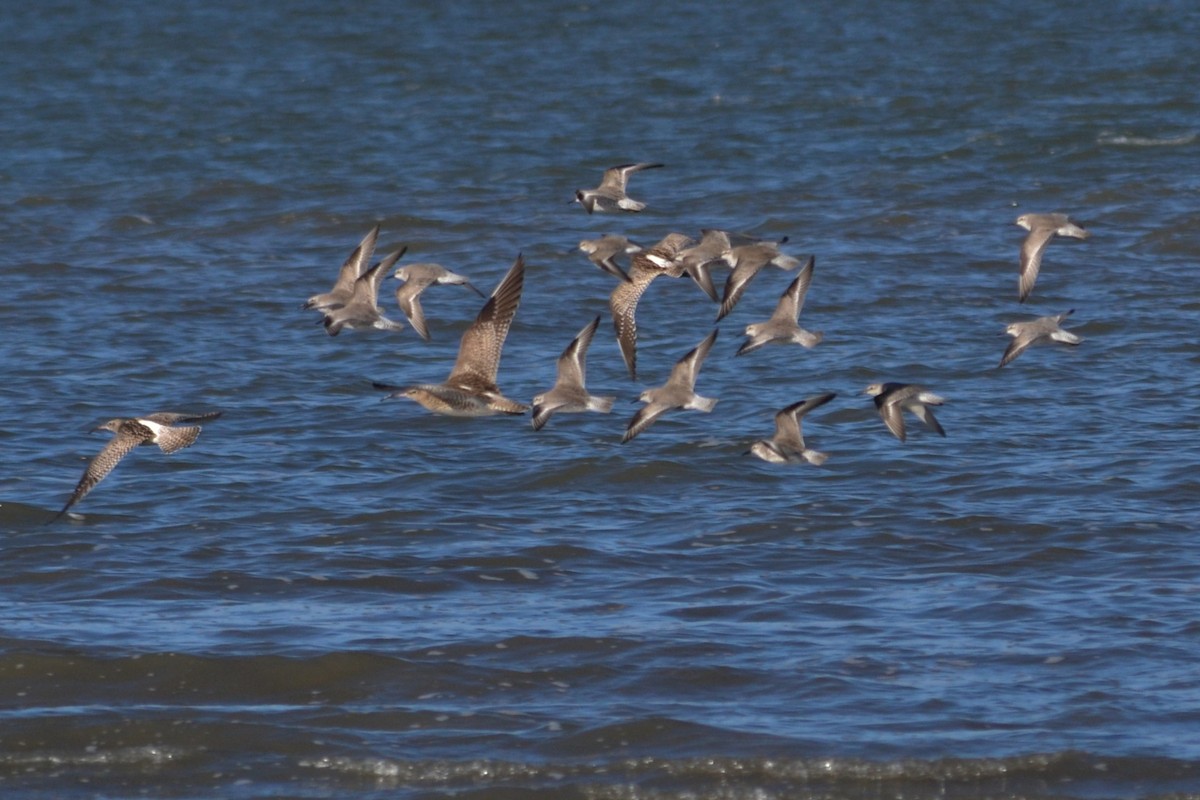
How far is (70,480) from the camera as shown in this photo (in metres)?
12.9

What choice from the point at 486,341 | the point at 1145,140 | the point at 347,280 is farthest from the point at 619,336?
the point at 1145,140

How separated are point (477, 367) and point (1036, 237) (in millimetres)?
4532

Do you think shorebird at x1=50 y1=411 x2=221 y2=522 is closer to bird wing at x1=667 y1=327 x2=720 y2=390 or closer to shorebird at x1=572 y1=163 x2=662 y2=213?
bird wing at x1=667 y1=327 x2=720 y2=390

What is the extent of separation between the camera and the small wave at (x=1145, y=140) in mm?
23859

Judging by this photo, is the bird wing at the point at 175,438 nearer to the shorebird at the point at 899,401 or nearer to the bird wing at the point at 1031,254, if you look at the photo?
the shorebird at the point at 899,401

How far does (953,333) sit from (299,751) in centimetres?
875

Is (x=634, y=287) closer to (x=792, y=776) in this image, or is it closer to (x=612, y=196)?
(x=612, y=196)

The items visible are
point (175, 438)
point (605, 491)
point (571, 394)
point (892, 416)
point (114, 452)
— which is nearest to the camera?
point (175, 438)

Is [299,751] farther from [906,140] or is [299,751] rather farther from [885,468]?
[906,140]

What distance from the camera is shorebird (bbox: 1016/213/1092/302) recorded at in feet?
43.8

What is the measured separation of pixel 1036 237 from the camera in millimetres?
13562

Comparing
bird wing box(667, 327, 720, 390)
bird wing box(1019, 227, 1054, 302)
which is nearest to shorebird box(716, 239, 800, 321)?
bird wing box(667, 327, 720, 390)

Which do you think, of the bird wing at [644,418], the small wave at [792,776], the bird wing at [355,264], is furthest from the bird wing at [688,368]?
the small wave at [792,776]

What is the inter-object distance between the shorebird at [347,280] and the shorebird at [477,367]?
2.11 meters
